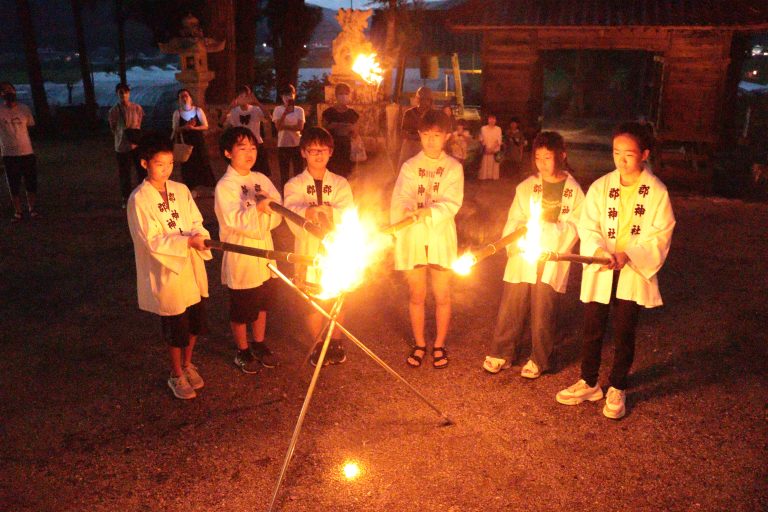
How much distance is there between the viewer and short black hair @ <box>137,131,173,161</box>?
14.7 feet

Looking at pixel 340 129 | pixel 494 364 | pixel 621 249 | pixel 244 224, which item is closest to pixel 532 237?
pixel 621 249

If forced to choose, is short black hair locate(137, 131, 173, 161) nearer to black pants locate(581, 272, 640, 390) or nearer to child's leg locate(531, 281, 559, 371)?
child's leg locate(531, 281, 559, 371)

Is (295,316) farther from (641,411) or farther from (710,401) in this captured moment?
(710,401)

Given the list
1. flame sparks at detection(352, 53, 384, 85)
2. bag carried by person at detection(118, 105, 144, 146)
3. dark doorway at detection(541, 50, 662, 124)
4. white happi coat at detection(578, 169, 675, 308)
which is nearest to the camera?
white happi coat at detection(578, 169, 675, 308)

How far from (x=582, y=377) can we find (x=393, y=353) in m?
1.76

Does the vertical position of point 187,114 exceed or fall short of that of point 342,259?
it exceeds it

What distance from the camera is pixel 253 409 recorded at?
4.94m

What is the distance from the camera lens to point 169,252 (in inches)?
180

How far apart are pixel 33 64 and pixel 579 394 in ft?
82.7

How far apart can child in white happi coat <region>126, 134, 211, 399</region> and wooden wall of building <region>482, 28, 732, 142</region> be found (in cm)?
1135

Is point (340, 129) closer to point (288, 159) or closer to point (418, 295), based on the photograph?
point (288, 159)

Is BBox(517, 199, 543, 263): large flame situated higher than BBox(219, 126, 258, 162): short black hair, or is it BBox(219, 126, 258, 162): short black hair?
BBox(219, 126, 258, 162): short black hair

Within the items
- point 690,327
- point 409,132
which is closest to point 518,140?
point 409,132

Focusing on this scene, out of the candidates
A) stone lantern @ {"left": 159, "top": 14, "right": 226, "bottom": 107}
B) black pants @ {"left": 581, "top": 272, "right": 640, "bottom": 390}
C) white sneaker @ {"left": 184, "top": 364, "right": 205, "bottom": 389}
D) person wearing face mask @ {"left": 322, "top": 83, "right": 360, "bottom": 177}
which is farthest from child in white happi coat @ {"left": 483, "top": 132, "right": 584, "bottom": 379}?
stone lantern @ {"left": 159, "top": 14, "right": 226, "bottom": 107}
